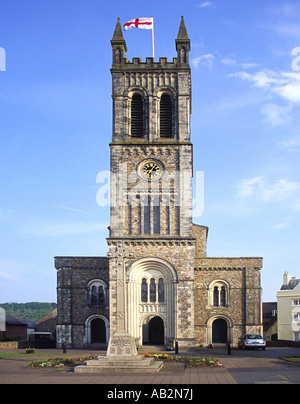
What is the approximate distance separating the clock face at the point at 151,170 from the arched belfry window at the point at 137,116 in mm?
3019

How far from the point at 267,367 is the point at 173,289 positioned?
17.2 m

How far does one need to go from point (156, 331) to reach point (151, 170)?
1387 cm

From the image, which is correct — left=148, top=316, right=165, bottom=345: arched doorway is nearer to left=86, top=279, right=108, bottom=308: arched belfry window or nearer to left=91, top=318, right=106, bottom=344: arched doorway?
left=91, top=318, right=106, bottom=344: arched doorway

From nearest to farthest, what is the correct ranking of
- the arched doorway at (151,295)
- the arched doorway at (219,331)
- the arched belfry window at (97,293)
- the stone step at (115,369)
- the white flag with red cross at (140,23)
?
the stone step at (115,369) < the arched doorway at (151,295) < the white flag with red cross at (140,23) < the arched doorway at (219,331) < the arched belfry window at (97,293)

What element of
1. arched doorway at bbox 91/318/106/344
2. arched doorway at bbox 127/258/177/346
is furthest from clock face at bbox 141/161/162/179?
arched doorway at bbox 91/318/106/344

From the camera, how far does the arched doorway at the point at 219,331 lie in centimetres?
4541

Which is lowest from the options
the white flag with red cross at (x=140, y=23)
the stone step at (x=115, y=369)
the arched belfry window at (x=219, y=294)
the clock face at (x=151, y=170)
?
the stone step at (x=115, y=369)

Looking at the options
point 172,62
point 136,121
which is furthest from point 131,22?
point 136,121

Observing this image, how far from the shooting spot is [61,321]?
4562 centimetres

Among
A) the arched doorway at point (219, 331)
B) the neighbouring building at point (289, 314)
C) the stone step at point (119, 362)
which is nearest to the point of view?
the stone step at point (119, 362)

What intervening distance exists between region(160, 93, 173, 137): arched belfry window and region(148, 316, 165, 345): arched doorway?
53.2 feet

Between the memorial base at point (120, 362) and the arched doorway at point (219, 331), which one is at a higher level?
the memorial base at point (120, 362)

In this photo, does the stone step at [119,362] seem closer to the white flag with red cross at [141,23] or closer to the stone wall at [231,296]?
the stone wall at [231,296]

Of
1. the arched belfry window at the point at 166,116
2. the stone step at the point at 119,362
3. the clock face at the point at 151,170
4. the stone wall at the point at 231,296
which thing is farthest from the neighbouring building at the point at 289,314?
the stone step at the point at 119,362
